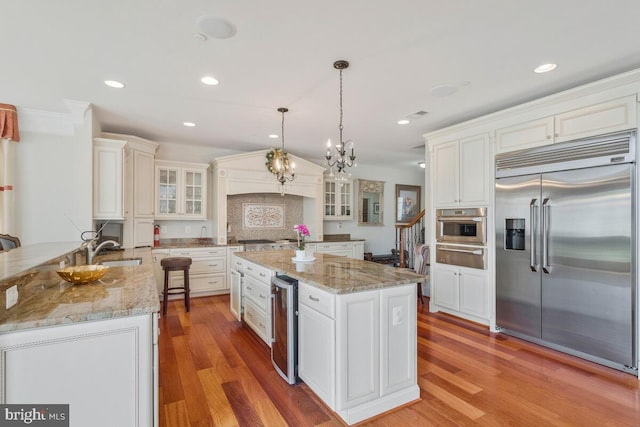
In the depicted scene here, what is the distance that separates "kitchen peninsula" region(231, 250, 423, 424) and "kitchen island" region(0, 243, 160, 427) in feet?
3.36

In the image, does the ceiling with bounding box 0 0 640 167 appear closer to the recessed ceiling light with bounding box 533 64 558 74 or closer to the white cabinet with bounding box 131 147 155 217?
the recessed ceiling light with bounding box 533 64 558 74

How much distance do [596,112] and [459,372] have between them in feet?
8.62

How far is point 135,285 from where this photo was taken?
2.09m

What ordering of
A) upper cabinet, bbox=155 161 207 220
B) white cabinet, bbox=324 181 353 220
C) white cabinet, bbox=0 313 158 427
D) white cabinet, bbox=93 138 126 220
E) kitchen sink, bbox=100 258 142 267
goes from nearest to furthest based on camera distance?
white cabinet, bbox=0 313 158 427 → kitchen sink, bbox=100 258 142 267 → white cabinet, bbox=93 138 126 220 → upper cabinet, bbox=155 161 207 220 → white cabinet, bbox=324 181 353 220

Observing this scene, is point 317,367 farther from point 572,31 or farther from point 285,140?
point 285,140

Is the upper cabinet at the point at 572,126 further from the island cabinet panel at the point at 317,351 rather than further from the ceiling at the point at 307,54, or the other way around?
the island cabinet panel at the point at 317,351

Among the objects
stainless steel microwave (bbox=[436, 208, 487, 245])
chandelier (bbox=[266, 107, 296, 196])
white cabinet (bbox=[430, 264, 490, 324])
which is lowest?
white cabinet (bbox=[430, 264, 490, 324])

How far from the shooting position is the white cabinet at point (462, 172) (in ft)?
12.3

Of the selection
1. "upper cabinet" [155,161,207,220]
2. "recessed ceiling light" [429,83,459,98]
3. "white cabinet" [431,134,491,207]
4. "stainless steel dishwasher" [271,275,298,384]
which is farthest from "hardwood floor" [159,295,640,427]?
"recessed ceiling light" [429,83,459,98]

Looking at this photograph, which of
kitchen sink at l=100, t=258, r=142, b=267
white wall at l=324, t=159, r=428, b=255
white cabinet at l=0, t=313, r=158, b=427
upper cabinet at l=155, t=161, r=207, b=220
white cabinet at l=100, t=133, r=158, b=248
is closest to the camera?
white cabinet at l=0, t=313, r=158, b=427

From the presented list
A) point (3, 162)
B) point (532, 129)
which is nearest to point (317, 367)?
point (532, 129)

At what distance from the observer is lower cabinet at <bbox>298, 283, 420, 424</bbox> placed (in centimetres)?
202

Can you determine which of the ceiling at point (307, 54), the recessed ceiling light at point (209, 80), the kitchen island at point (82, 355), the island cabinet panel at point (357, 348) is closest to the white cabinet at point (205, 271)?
the ceiling at point (307, 54)

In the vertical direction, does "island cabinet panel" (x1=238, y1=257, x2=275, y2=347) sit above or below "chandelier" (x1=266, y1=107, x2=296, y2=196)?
below
